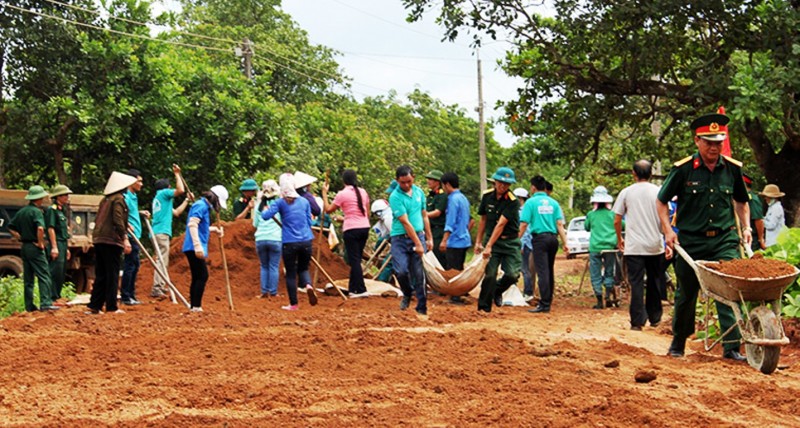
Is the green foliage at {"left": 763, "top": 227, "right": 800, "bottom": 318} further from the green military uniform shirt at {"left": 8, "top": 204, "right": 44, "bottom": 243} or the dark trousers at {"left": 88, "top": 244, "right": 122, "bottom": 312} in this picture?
the green military uniform shirt at {"left": 8, "top": 204, "right": 44, "bottom": 243}

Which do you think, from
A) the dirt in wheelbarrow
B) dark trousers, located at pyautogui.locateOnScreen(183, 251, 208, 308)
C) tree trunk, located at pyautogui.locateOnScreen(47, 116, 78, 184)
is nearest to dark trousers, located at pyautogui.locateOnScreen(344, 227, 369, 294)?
dark trousers, located at pyautogui.locateOnScreen(183, 251, 208, 308)

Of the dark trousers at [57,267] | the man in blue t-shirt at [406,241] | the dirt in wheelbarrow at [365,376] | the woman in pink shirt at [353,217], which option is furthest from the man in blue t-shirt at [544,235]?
the dark trousers at [57,267]

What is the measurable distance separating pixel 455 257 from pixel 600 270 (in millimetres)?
2184

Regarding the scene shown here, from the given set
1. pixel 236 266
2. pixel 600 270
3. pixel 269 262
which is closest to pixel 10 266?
pixel 236 266

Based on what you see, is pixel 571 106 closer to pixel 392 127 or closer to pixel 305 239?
pixel 305 239

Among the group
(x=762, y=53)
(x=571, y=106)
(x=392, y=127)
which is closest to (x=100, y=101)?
(x=571, y=106)

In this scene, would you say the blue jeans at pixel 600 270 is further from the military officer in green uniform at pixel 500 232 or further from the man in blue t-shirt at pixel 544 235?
the military officer in green uniform at pixel 500 232

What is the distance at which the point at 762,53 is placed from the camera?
14.2 meters

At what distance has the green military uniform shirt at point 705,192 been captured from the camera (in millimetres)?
8266

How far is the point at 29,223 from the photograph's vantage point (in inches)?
526

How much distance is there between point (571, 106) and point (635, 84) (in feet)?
4.45

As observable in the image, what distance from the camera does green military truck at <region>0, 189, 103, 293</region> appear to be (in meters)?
17.5

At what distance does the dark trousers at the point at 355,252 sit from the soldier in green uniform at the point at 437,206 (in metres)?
1.32

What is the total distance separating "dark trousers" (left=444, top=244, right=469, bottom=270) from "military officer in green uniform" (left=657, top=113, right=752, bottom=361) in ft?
21.3
